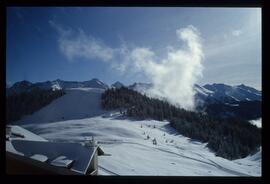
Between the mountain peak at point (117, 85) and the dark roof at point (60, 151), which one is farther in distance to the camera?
the mountain peak at point (117, 85)

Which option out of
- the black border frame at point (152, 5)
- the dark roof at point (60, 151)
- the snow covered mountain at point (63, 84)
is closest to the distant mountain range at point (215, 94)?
the snow covered mountain at point (63, 84)

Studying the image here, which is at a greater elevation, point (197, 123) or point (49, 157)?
point (197, 123)

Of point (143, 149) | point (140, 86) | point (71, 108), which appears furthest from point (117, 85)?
point (143, 149)

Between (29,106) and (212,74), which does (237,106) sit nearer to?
(212,74)

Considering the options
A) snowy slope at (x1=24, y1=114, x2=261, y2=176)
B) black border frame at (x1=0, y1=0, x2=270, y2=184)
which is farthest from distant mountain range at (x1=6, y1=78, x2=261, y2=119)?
snowy slope at (x1=24, y1=114, x2=261, y2=176)

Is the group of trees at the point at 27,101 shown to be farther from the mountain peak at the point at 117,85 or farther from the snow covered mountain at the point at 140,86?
the snow covered mountain at the point at 140,86

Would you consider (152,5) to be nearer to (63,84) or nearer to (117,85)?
(117,85)

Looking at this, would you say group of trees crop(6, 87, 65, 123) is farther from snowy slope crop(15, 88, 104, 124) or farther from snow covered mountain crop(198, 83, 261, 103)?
snow covered mountain crop(198, 83, 261, 103)

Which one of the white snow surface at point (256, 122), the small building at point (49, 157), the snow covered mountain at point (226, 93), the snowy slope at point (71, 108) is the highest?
the snow covered mountain at point (226, 93)
